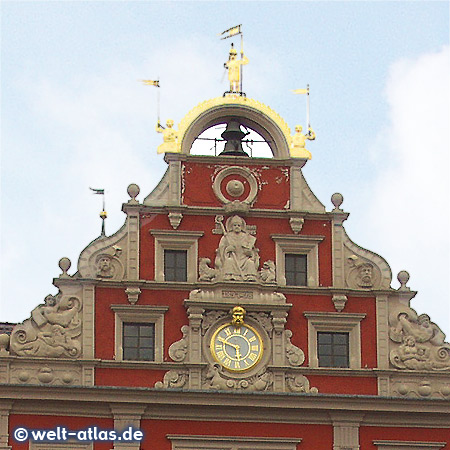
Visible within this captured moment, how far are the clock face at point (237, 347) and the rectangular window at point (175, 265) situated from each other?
5.88ft

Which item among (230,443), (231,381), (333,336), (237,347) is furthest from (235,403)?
(333,336)

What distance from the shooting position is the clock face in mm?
53875

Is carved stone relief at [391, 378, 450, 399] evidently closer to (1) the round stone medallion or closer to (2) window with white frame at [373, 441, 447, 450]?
(2) window with white frame at [373, 441, 447, 450]

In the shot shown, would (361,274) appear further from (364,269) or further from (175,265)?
(175,265)

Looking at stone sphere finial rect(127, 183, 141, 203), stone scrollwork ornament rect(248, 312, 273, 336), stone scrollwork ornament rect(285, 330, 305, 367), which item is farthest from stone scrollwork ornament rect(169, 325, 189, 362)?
stone sphere finial rect(127, 183, 141, 203)

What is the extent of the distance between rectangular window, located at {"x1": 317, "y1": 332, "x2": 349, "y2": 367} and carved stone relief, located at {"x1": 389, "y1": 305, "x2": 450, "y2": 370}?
4.04 feet

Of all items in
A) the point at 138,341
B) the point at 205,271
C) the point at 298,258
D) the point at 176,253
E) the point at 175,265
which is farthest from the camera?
the point at 298,258

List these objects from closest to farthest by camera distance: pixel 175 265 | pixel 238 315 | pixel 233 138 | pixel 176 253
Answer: pixel 238 315
pixel 175 265
pixel 176 253
pixel 233 138

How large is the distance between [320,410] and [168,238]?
6.02 meters

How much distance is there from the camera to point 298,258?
181 ft

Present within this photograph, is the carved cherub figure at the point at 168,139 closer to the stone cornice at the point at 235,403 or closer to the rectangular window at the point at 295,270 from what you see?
the rectangular window at the point at 295,270

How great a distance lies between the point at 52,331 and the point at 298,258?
22.5 feet

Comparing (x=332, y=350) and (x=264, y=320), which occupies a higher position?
(x=264, y=320)

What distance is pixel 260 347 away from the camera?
5409cm
